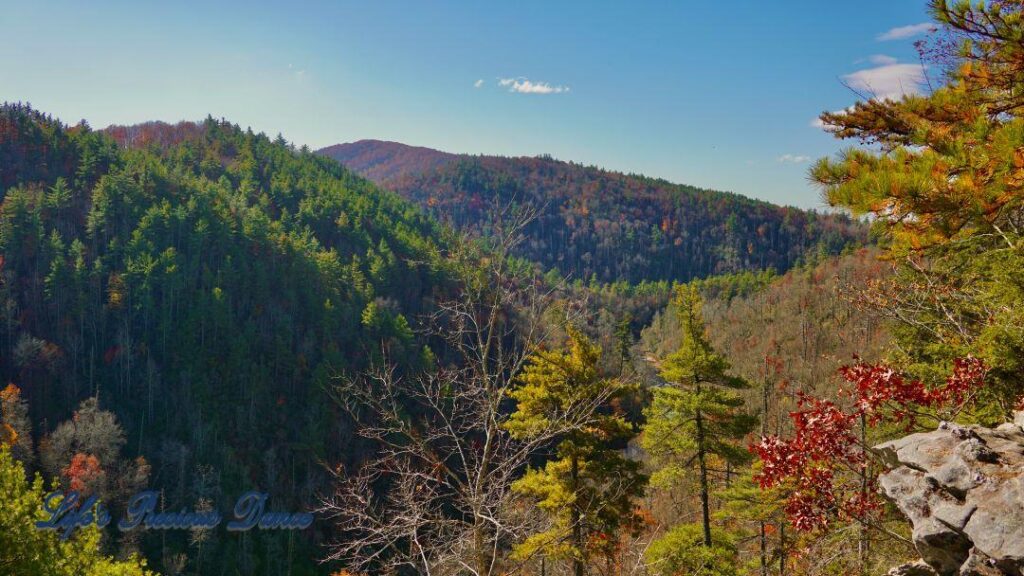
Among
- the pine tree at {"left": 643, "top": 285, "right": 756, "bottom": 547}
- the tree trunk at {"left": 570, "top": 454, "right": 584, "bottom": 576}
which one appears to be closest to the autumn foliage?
the pine tree at {"left": 643, "top": 285, "right": 756, "bottom": 547}

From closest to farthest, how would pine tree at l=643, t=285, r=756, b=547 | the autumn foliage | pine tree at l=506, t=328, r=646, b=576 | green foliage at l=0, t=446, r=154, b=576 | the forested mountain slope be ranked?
the autumn foliage → green foliage at l=0, t=446, r=154, b=576 → pine tree at l=643, t=285, r=756, b=547 → pine tree at l=506, t=328, r=646, b=576 → the forested mountain slope

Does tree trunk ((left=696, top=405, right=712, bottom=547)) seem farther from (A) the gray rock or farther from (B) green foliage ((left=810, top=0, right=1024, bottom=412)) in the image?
(A) the gray rock

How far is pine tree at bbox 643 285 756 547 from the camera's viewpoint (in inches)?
456

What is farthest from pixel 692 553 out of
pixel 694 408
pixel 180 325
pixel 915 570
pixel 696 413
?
pixel 180 325

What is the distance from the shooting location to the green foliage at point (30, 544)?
29.2 feet

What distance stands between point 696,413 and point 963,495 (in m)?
7.41

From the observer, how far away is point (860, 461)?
5.24m

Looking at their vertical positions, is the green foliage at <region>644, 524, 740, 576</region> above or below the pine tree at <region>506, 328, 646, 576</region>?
below

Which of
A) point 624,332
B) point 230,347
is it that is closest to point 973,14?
point 624,332

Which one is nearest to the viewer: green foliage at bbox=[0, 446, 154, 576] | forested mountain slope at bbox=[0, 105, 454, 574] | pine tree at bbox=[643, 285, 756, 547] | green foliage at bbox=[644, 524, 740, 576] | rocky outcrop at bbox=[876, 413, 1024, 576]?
rocky outcrop at bbox=[876, 413, 1024, 576]

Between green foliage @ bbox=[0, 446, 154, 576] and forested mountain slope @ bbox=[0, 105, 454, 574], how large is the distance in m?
33.2

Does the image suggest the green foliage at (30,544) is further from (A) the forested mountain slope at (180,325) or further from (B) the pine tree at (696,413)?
(A) the forested mountain slope at (180,325)

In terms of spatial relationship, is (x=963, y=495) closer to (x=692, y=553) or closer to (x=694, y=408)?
(x=694, y=408)

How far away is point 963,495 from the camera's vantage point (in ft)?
14.7
